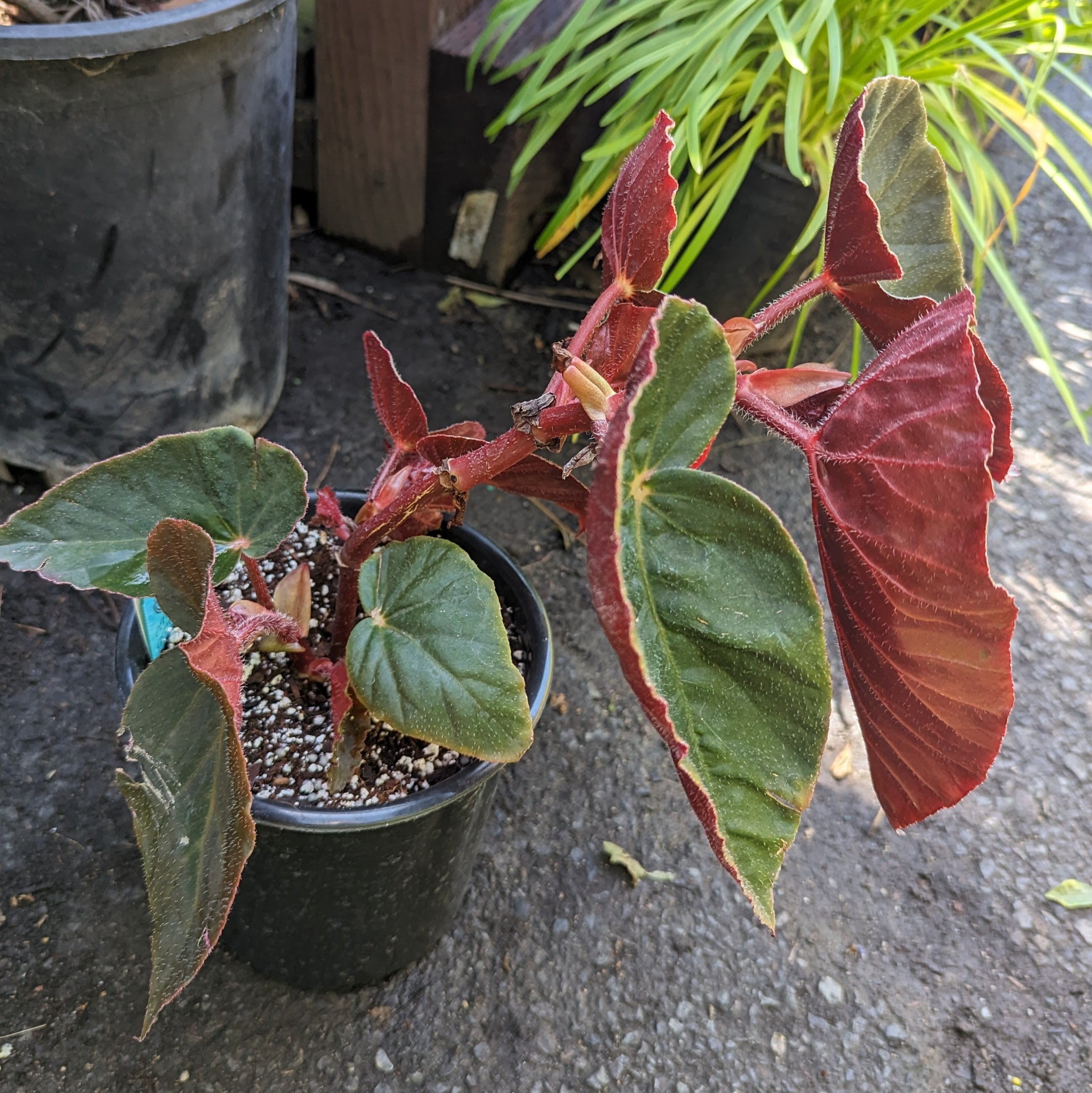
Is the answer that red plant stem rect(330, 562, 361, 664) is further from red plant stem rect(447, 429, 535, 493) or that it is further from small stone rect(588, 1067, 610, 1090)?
small stone rect(588, 1067, 610, 1090)

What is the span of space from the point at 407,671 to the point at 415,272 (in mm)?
1418

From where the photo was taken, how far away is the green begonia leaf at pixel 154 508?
646 millimetres

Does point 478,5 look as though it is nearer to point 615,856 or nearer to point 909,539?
point 615,856

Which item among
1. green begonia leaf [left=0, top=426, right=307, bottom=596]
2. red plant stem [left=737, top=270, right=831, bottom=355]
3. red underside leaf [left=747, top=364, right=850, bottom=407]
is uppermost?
red plant stem [left=737, top=270, right=831, bottom=355]

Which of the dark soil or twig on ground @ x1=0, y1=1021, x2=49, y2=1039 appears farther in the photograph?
twig on ground @ x1=0, y1=1021, x2=49, y2=1039

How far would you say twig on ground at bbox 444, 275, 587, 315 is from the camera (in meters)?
→ 1.87

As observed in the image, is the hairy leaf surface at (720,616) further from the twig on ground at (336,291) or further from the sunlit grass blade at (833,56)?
the twig on ground at (336,291)

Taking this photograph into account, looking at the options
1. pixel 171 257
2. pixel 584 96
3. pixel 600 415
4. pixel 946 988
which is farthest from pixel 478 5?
pixel 946 988

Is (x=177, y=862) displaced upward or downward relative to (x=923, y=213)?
downward

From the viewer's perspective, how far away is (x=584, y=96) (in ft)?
5.71

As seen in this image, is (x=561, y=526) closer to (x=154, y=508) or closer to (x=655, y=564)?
(x=154, y=508)

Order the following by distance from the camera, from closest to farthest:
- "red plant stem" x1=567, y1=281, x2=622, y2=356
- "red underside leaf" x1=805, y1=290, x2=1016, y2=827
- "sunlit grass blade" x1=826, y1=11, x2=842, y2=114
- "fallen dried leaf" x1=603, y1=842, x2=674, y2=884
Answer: "red underside leaf" x1=805, y1=290, x2=1016, y2=827
"red plant stem" x1=567, y1=281, x2=622, y2=356
"fallen dried leaf" x1=603, y1=842, x2=674, y2=884
"sunlit grass blade" x1=826, y1=11, x2=842, y2=114

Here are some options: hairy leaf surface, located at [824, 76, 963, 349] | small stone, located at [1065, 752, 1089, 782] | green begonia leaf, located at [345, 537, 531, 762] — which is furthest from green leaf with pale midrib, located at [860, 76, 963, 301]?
small stone, located at [1065, 752, 1089, 782]

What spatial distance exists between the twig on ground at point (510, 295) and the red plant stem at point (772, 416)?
1.35 m
